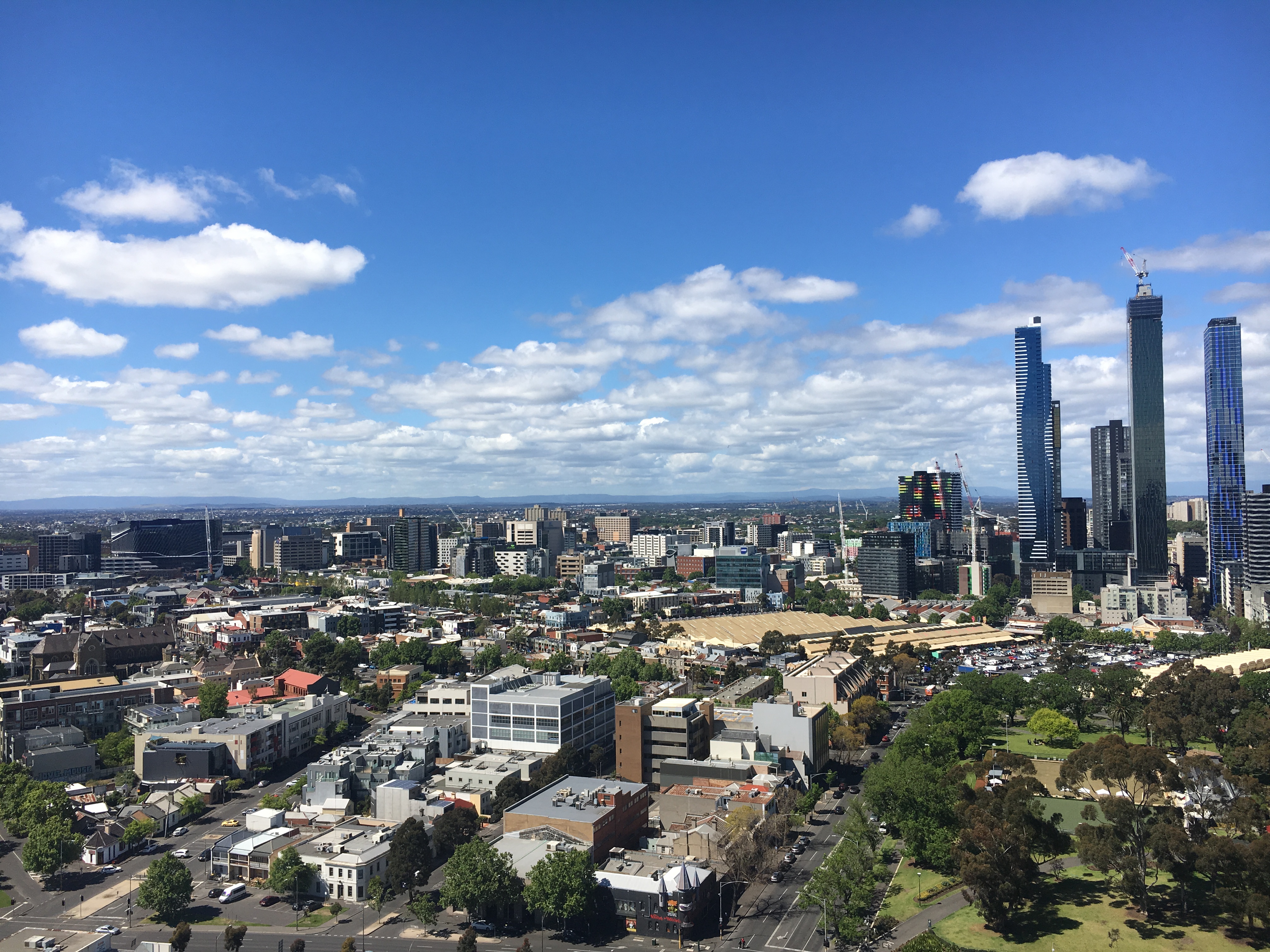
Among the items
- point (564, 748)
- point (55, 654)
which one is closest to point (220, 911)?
point (564, 748)

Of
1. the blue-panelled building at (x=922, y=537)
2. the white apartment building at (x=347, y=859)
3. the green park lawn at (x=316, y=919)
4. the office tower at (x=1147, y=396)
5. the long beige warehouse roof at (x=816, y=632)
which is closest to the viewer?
the green park lawn at (x=316, y=919)

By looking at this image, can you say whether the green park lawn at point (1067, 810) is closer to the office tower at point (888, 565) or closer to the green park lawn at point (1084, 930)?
the green park lawn at point (1084, 930)

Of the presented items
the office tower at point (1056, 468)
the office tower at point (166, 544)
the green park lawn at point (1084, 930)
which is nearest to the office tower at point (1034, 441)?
the office tower at point (1056, 468)

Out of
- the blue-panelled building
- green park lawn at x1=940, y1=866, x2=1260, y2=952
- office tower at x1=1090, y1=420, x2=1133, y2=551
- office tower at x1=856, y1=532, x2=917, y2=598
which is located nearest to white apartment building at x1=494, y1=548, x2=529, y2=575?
office tower at x1=856, y1=532, x2=917, y2=598

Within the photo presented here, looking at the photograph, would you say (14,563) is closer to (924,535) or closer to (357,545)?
(357,545)

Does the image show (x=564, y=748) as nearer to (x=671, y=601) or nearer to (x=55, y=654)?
(x=55, y=654)

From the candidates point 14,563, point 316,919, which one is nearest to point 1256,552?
point 316,919
